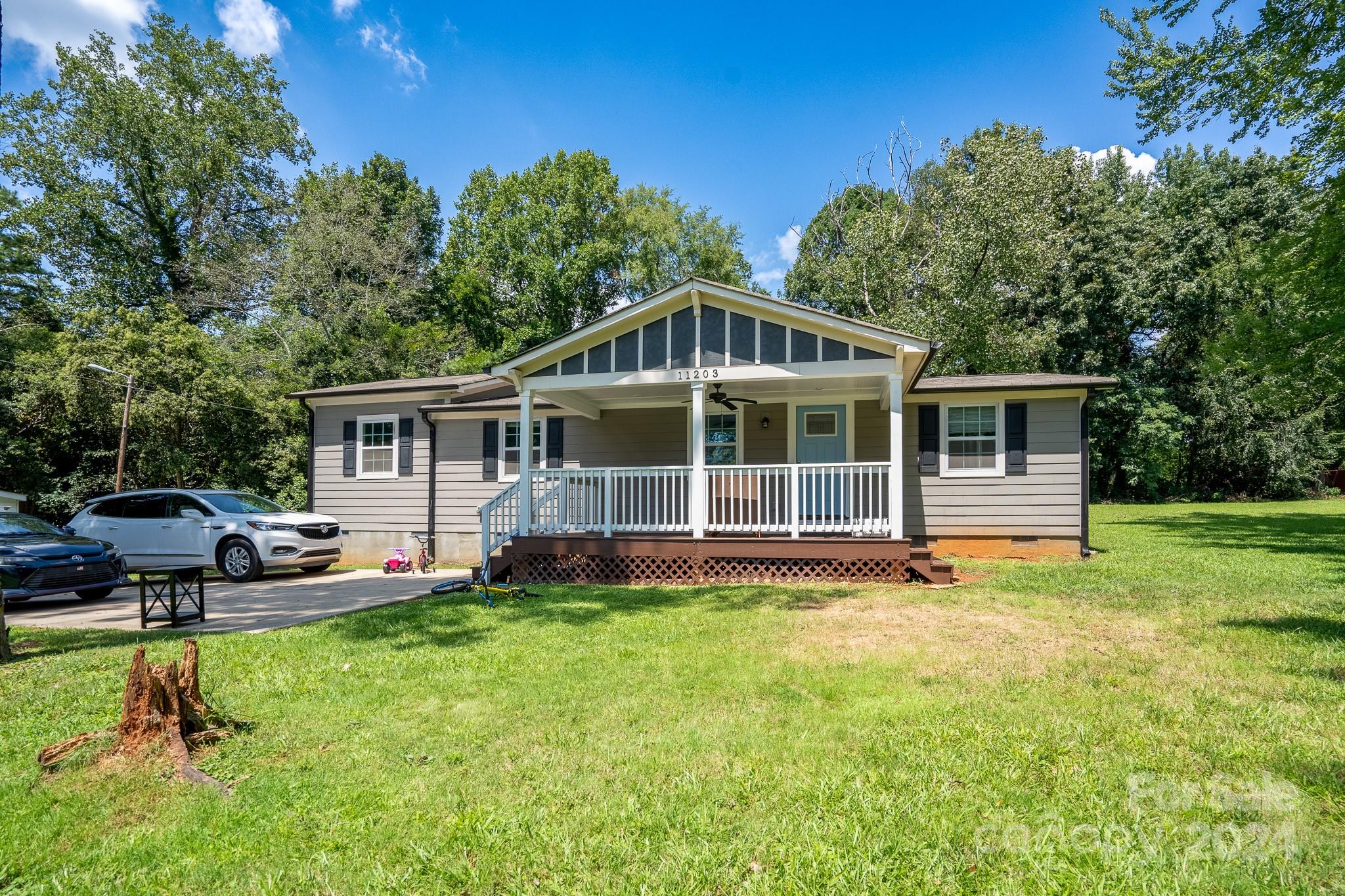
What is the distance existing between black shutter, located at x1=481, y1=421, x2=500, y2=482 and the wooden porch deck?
11.1 feet

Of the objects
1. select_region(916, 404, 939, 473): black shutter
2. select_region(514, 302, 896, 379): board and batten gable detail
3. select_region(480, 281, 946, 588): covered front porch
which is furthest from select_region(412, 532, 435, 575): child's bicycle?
select_region(916, 404, 939, 473): black shutter

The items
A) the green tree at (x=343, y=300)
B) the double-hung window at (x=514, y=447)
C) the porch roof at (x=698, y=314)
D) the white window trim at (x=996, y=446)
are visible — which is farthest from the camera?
the green tree at (x=343, y=300)

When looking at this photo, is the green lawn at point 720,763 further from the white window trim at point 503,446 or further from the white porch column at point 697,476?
the white window trim at point 503,446

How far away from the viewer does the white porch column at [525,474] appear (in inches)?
388

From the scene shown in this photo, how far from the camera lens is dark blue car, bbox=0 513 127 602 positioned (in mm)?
7766

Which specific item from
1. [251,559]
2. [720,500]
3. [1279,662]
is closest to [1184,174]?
[720,500]

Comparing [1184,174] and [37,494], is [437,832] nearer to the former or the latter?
[37,494]

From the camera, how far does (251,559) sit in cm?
1052

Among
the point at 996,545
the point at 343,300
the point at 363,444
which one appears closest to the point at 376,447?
the point at 363,444

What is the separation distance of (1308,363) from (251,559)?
19.4m

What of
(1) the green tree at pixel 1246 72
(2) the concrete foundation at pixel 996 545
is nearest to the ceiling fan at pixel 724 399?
(2) the concrete foundation at pixel 996 545

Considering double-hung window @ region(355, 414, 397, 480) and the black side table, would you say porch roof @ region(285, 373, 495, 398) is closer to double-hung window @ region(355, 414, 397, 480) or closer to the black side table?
double-hung window @ region(355, 414, 397, 480)

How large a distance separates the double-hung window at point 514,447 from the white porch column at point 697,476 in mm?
4505

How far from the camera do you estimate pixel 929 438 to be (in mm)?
11344
